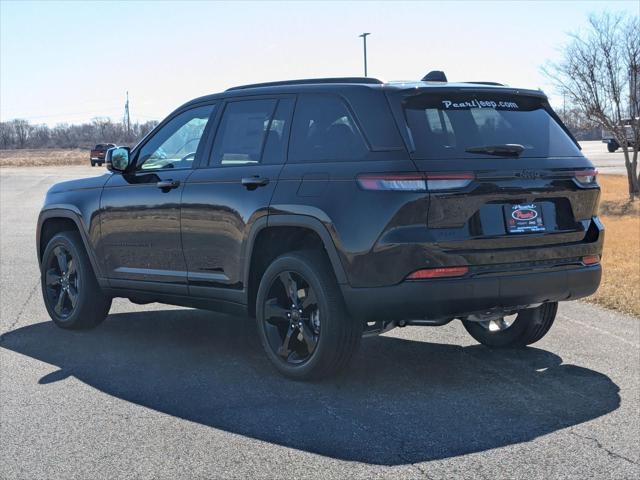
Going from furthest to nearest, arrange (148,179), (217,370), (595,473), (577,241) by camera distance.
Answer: (148,179), (217,370), (577,241), (595,473)

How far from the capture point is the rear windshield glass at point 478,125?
18.1 ft

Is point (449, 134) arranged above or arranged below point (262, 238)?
above

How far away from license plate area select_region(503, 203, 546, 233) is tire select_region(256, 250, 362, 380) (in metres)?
1.10

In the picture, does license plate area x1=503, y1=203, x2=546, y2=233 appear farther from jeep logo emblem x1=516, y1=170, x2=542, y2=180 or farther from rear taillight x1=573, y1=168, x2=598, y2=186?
rear taillight x1=573, y1=168, x2=598, y2=186

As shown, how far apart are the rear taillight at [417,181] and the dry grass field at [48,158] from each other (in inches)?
2541

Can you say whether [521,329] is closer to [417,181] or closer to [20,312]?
[417,181]

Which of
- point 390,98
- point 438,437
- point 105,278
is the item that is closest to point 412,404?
point 438,437

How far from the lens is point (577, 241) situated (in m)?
5.90

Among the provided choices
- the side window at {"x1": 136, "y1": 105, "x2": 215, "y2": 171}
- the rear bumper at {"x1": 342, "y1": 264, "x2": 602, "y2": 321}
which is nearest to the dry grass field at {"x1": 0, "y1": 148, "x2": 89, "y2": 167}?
the side window at {"x1": 136, "y1": 105, "x2": 215, "y2": 171}

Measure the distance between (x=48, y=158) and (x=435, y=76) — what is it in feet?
251

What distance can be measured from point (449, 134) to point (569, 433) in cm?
186

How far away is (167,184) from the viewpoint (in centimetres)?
688

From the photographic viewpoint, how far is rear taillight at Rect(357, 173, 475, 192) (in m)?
5.30

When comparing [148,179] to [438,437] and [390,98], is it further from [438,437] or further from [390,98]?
[438,437]
